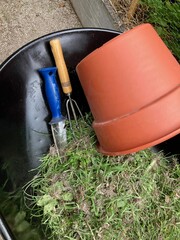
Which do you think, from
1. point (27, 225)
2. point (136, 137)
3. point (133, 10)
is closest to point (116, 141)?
point (136, 137)

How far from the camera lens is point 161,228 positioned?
35.1 inches

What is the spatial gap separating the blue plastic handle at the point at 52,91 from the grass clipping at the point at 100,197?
0.11 meters

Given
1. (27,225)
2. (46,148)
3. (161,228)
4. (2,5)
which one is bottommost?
(161,228)

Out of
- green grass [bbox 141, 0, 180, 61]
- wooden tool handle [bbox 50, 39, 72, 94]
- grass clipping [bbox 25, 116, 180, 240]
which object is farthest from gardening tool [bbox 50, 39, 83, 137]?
green grass [bbox 141, 0, 180, 61]

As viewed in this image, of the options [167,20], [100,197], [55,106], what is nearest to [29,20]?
[167,20]

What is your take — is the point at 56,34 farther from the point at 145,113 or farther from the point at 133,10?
the point at 133,10

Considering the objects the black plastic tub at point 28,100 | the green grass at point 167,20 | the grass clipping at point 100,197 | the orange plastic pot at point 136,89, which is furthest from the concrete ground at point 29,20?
the orange plastic pot at point 136,89

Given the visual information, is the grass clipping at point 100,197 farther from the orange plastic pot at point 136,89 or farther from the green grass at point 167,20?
the green grass at point 167,20

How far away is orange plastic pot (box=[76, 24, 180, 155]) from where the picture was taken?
27.0 inches

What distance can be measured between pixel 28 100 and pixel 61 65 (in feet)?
0.47

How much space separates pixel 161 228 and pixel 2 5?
1.27 m

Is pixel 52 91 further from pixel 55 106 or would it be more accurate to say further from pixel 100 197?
pixel 100 197

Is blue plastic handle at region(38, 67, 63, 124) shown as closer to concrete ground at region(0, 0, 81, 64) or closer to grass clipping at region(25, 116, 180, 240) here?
grass clipping at region(25, 116, 180, 240)

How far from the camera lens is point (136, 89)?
0.69 meters
